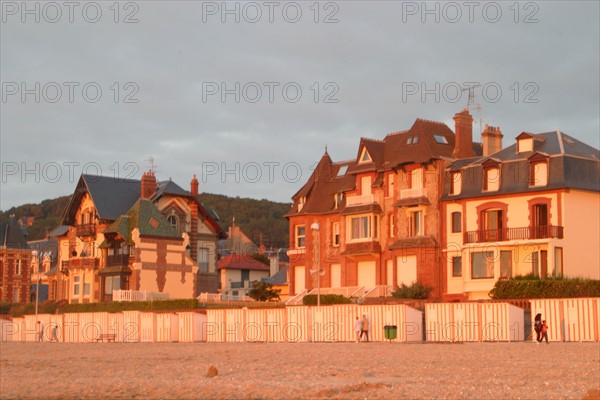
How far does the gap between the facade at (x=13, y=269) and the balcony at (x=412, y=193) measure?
5120 cm

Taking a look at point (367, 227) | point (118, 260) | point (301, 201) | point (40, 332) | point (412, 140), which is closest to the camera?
point (40, 332)

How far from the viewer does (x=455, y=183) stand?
50969 mm

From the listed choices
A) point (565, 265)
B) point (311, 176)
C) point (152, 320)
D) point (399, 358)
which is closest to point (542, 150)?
point (565, 265)

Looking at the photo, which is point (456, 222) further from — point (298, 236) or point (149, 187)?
point (149, 187)

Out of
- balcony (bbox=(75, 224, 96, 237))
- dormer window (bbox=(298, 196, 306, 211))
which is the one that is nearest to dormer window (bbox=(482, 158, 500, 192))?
dormer window (bbox=(298, 196, 306, 211))

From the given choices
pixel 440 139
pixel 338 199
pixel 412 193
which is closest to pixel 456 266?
pixel 412 193

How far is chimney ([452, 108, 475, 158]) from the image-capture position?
174 ft

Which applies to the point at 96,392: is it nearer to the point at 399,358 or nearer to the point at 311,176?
the point at 399,358

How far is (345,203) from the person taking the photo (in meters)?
56.8

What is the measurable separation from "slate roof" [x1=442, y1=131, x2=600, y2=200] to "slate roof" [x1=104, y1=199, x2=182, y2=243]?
22331 mm

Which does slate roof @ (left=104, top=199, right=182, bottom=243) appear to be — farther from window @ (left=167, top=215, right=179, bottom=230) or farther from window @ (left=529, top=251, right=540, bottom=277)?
window @ (left=529, top=251, right=540, bottom=277)

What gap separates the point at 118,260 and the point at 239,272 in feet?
75.3

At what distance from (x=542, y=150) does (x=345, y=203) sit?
1319 cm

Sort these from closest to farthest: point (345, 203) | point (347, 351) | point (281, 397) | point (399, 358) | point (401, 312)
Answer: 1. point (281, 397)
2. point (399, 358)
3. point (347, 351)
4. point (401, 312)
5. point (345, 203)
